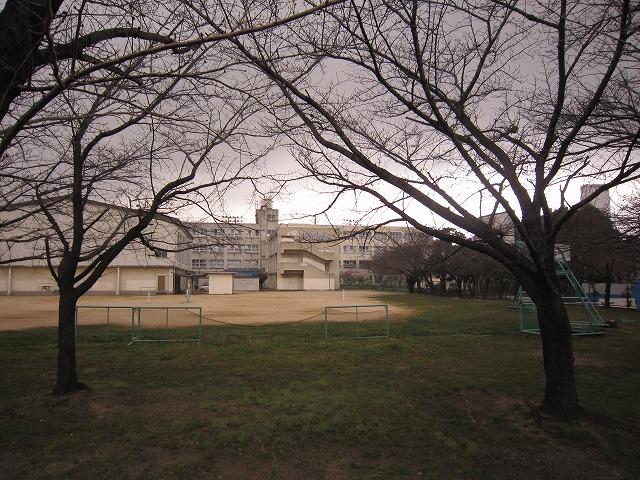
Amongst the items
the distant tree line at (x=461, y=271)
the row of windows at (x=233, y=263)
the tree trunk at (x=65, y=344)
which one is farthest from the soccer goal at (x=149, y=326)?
the row of windows at (x=233, y=263)

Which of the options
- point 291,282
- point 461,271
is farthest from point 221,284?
point 461,271

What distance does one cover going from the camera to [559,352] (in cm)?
677

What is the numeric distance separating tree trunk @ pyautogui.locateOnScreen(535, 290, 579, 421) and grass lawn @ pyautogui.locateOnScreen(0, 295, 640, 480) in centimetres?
31

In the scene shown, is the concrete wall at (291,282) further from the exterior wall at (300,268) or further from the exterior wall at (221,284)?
the exterior wall at (221,284)

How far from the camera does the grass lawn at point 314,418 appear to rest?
5.42 meters

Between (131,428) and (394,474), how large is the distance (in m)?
3.66

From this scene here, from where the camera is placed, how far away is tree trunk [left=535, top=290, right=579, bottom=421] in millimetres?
6715

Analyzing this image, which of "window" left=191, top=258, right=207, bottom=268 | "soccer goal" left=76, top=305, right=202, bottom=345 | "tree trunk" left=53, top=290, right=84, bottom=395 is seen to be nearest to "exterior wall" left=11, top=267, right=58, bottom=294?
"window" left=191, top=258, right=207, bottom=268

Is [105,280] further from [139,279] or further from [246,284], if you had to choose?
[246,284]

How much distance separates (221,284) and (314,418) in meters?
59.6

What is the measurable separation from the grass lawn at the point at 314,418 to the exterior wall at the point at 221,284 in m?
51.6

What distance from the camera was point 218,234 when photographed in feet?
28.7

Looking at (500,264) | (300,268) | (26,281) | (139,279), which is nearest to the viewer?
(500,264)

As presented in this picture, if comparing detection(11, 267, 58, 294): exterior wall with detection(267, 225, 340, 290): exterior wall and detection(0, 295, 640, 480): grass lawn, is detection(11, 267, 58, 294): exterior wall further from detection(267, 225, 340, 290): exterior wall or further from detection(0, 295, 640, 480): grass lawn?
detection(0, 295, 640, 480): grass lawn
